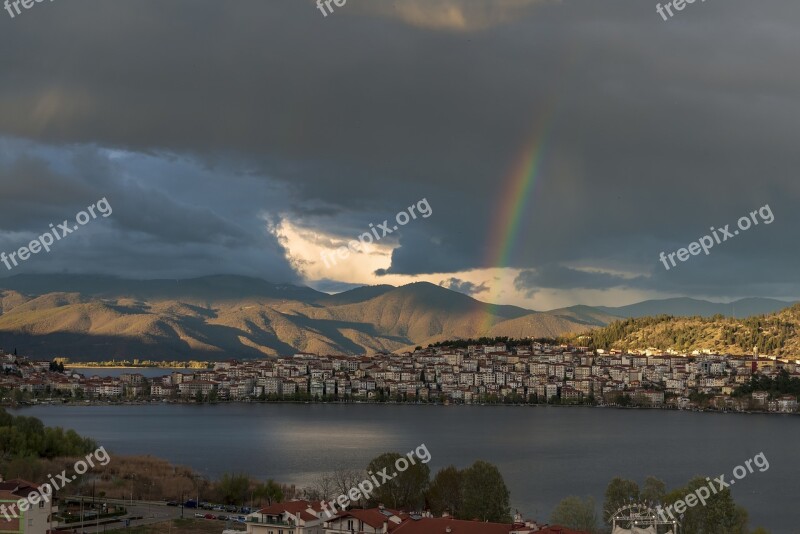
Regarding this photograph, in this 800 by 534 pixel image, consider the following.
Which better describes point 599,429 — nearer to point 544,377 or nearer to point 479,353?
point 544,377

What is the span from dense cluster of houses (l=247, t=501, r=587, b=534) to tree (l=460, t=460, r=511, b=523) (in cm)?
312

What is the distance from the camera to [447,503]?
19.8 m

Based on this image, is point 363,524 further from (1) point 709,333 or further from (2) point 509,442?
(1) point 709,333

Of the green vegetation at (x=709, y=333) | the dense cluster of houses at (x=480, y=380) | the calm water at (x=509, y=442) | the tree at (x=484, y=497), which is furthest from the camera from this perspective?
the green vegetation at (x=709, y=333)

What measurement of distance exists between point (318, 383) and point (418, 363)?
1675 cm

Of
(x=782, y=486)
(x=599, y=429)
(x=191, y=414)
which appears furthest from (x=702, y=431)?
(x=191, y=414)

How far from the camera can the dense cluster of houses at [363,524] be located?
44.8 ft

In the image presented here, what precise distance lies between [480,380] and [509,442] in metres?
50.2

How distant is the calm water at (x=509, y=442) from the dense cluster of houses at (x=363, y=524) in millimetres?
7828

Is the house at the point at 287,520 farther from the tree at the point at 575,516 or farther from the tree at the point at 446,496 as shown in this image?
the tree at the point at 446,496

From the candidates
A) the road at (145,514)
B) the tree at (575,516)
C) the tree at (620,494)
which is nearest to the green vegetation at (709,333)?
the tree at (620,494)

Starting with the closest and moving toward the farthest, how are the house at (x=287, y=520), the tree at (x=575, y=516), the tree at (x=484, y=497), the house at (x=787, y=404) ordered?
the house at (x=287, y=520) < the tree at (x=575, y=516) < the tree at (x=484, y=497) < the house at (x=787, y=404)

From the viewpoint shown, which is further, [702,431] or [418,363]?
[418,363]

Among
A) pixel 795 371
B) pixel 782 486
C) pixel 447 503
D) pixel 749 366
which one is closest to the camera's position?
pixel 447 503
